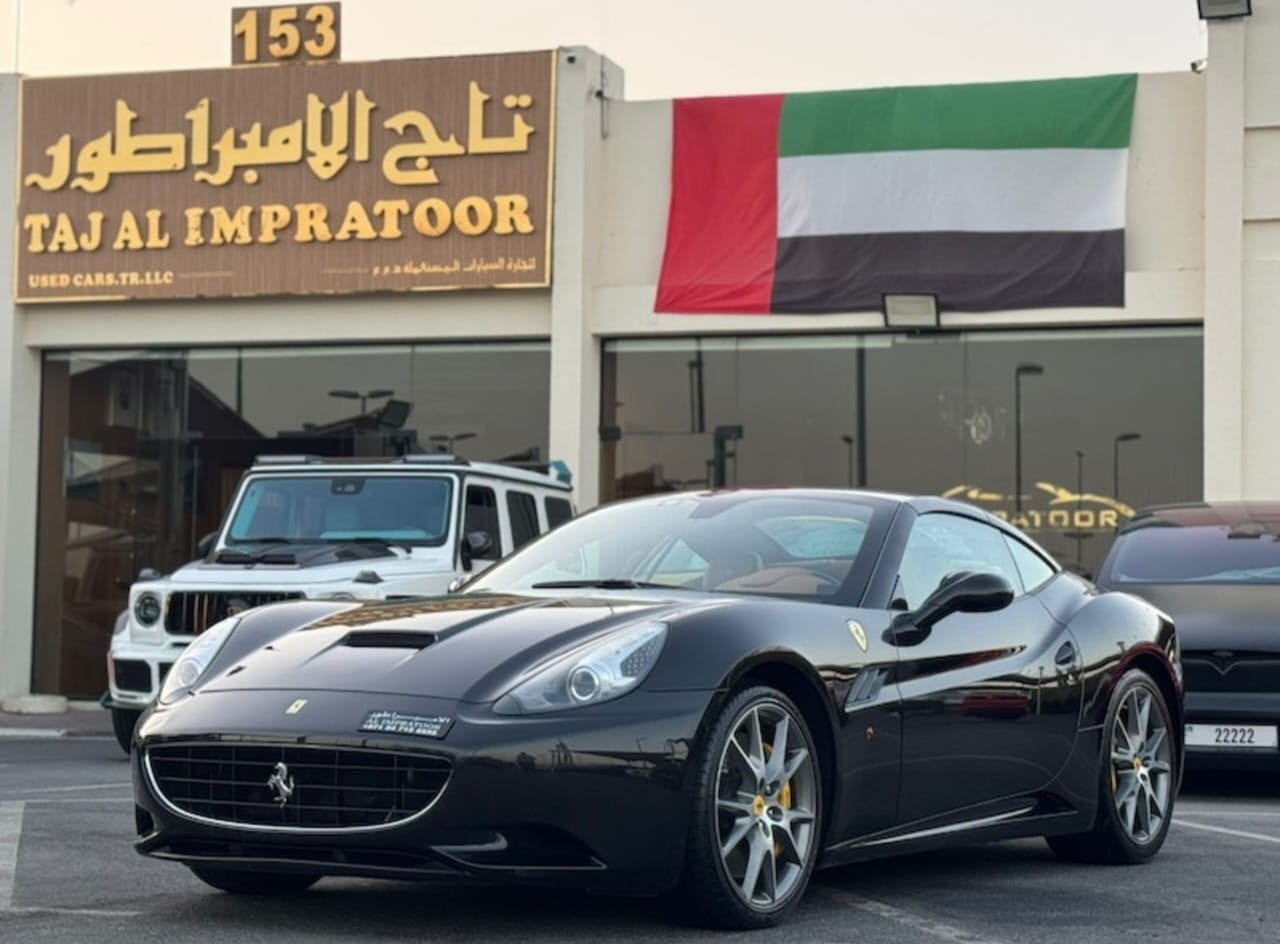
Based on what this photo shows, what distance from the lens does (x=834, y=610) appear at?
22.1ft

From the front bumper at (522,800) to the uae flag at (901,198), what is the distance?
15.4 metres

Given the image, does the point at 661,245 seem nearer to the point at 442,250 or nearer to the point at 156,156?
the point at 442,250

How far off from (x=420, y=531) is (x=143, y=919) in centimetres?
836

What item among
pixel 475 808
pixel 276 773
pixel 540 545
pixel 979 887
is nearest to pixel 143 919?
pixel 276 773

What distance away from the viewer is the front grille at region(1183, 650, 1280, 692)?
1128 centimetres

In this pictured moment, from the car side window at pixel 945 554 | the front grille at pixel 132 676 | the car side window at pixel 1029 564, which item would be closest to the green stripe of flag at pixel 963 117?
the front grille at pixel 132 676

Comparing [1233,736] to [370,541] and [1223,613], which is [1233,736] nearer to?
[1223,613]

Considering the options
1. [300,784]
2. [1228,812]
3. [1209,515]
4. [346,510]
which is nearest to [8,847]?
[300,784]

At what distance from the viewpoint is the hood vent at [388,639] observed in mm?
6270

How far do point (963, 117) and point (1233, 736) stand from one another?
1087 cm

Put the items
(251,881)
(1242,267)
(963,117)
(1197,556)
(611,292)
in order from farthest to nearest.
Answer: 1. (611,292)
2. (963,117)
3. (1242,267)
4. (1197,556)
5. (251,881)

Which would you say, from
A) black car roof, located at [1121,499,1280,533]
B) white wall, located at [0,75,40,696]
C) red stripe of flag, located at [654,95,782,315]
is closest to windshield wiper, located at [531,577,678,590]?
black car roof, located at [1121,499,1280,533]

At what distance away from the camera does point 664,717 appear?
5.91 metres

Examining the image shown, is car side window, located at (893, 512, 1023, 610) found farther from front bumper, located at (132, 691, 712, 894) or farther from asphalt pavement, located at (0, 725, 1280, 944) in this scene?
front bumper, located at (132, 691, 712, 894)
